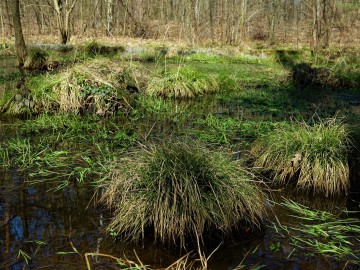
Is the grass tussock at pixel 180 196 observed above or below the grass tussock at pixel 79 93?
below

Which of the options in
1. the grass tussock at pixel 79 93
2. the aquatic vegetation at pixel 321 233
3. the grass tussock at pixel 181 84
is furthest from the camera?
the grass tussock at pixel 181 84

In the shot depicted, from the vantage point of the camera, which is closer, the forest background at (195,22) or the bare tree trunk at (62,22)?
the bare tree trunk at (62,22)

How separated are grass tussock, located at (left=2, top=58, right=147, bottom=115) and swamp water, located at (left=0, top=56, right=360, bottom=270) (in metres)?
3.54

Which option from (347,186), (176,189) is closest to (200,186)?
(176,189)

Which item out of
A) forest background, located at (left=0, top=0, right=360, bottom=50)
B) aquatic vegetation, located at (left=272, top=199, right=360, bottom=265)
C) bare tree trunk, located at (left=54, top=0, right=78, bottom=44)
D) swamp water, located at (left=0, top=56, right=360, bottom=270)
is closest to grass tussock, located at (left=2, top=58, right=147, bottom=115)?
swamp water, located at (left=0, top=56, right=360, bottom=270)

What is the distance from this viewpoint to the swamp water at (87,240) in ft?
10.3

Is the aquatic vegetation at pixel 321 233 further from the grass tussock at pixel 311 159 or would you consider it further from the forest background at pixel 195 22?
the forest background at pixel 195 22

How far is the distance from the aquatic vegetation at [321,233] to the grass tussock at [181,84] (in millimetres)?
6495

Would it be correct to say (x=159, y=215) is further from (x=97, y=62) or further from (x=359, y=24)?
(x=359, y=24)

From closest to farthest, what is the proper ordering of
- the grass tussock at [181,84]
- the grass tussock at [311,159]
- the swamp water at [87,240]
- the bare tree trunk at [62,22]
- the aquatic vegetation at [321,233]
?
the swamp water at [87,240]
the aquatic vegetation at [321,233]
the grass tussock at [311,159]
the grass tussock at [181,84]
the bare tree trunk at [62,22]

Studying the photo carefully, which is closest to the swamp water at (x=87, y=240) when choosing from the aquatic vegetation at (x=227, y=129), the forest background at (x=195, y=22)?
the aquatic vegetation at (x=227, y=129)

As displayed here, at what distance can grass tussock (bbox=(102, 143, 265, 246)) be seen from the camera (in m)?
3.39

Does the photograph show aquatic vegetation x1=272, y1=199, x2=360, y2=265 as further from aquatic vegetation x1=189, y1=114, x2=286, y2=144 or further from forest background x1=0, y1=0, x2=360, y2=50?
forest background x1=0, y1=0, x2=360, y2=50

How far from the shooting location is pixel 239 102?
9.86 m
